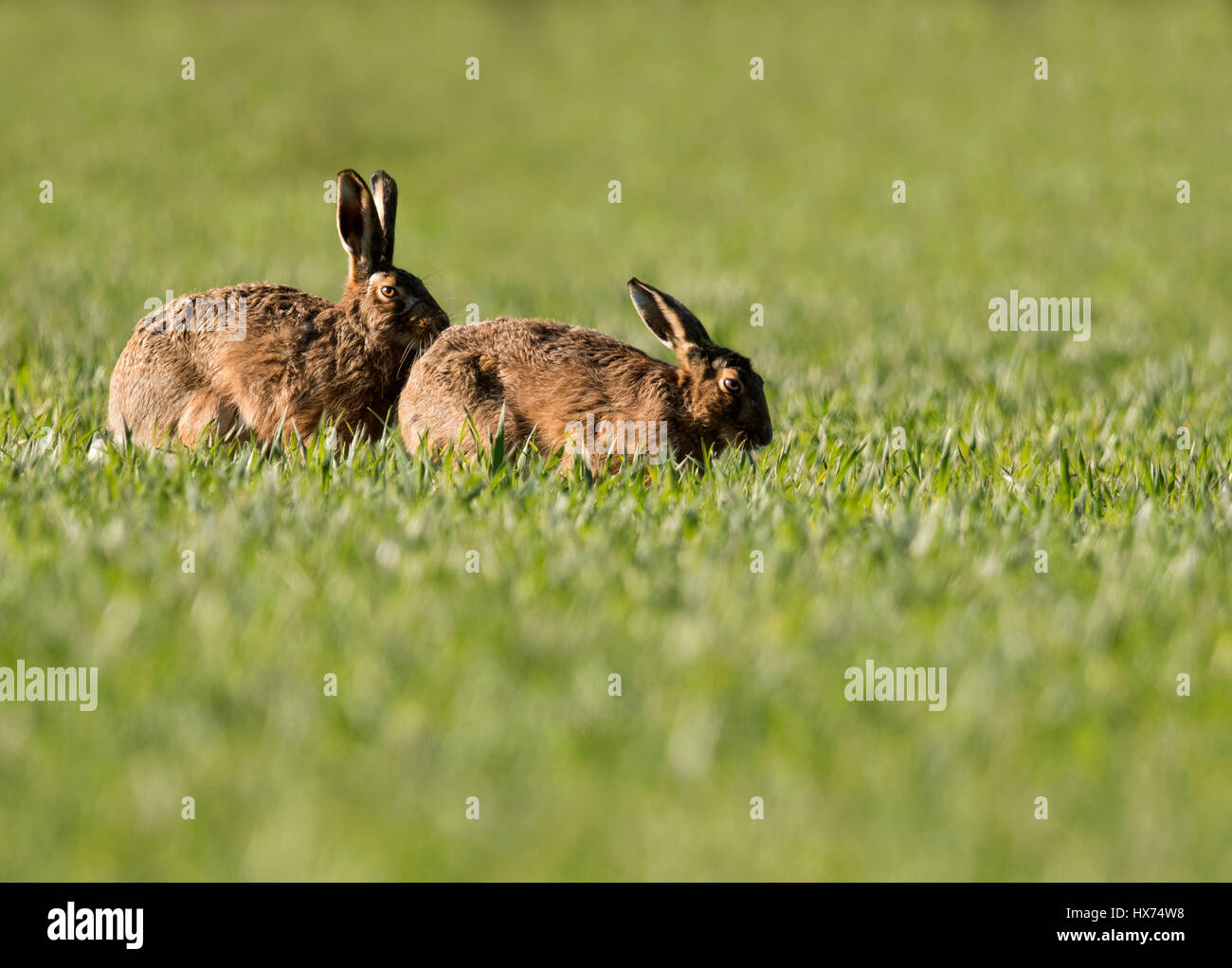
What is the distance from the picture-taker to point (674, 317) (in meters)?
6.60

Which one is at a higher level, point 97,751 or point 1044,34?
point 1044,34

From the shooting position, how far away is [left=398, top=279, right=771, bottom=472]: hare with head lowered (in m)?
6.41

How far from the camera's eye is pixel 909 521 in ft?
18.0

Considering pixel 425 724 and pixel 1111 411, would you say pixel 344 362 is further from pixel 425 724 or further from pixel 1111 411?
pixel 1111 411

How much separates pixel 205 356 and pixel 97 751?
3.57 meters

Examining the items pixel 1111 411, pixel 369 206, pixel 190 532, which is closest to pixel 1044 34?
pixel 1111 411

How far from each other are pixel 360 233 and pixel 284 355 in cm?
70

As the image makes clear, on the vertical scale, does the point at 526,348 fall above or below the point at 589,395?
above

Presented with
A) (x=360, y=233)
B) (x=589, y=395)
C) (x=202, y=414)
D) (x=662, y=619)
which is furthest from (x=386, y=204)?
(x=662, y=619)

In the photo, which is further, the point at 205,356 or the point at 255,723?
the point at 205,356

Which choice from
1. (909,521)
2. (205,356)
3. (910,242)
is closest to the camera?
(909,521)

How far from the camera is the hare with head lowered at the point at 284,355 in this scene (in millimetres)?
6641

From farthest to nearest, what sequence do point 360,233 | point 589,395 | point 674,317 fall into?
point 360,233 → point 674,317 → point 589,395

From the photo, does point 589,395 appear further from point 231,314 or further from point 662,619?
point 662,619
